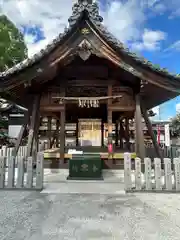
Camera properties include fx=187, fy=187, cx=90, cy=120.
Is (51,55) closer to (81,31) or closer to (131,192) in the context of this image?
(81,31)

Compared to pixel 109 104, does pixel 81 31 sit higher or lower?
higher

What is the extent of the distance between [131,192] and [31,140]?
3.77m

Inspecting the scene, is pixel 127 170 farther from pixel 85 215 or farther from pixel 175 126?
pixel 175 126

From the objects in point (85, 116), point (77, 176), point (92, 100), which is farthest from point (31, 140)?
point (85, 116)

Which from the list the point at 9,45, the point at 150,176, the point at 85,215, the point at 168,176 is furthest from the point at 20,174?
the point at 9,45

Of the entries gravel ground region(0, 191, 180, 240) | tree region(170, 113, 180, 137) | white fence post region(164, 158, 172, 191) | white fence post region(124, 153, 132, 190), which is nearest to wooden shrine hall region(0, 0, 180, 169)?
white fence post region(164, 158, 172, 191)

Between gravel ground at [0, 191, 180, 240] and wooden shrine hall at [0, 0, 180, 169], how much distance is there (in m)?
2.67

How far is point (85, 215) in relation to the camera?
319cm

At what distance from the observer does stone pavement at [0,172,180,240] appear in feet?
8.49

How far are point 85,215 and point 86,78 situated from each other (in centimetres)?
519

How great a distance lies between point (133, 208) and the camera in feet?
11.5

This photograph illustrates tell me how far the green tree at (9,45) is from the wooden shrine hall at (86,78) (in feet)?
18.8

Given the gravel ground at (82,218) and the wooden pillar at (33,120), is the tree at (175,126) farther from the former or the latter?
the gravel ground at (82,218)

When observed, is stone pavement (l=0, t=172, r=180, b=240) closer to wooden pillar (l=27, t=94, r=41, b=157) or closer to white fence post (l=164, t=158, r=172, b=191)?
white fence post (l=164, t=158, r=172, b=191)
